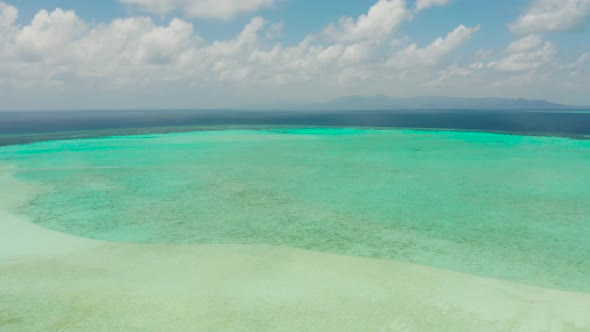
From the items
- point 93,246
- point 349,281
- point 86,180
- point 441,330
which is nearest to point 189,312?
point 349,281

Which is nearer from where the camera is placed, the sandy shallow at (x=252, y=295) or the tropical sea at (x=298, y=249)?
the sandy shallow at (x=252, y=295)

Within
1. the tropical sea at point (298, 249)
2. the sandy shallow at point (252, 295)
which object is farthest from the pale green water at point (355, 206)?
the sandy shallow at point (252, 295)

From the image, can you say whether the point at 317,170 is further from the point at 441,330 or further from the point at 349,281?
the point at 441,330

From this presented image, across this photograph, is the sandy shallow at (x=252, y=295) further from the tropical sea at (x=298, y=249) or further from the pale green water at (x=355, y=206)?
the pale green water at (x=355, y=206)

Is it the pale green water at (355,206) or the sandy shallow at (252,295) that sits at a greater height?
the pale green water at (355,206)

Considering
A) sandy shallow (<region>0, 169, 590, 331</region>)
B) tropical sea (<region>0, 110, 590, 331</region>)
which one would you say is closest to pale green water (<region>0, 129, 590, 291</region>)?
tropical sea (<region>0, 110, 590, 331</region>)

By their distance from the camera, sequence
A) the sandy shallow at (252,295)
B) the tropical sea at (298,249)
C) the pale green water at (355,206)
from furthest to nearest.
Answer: the pale green water at (355,206), the tropical sea at (298,249), the sandy shallow at (252,295)
